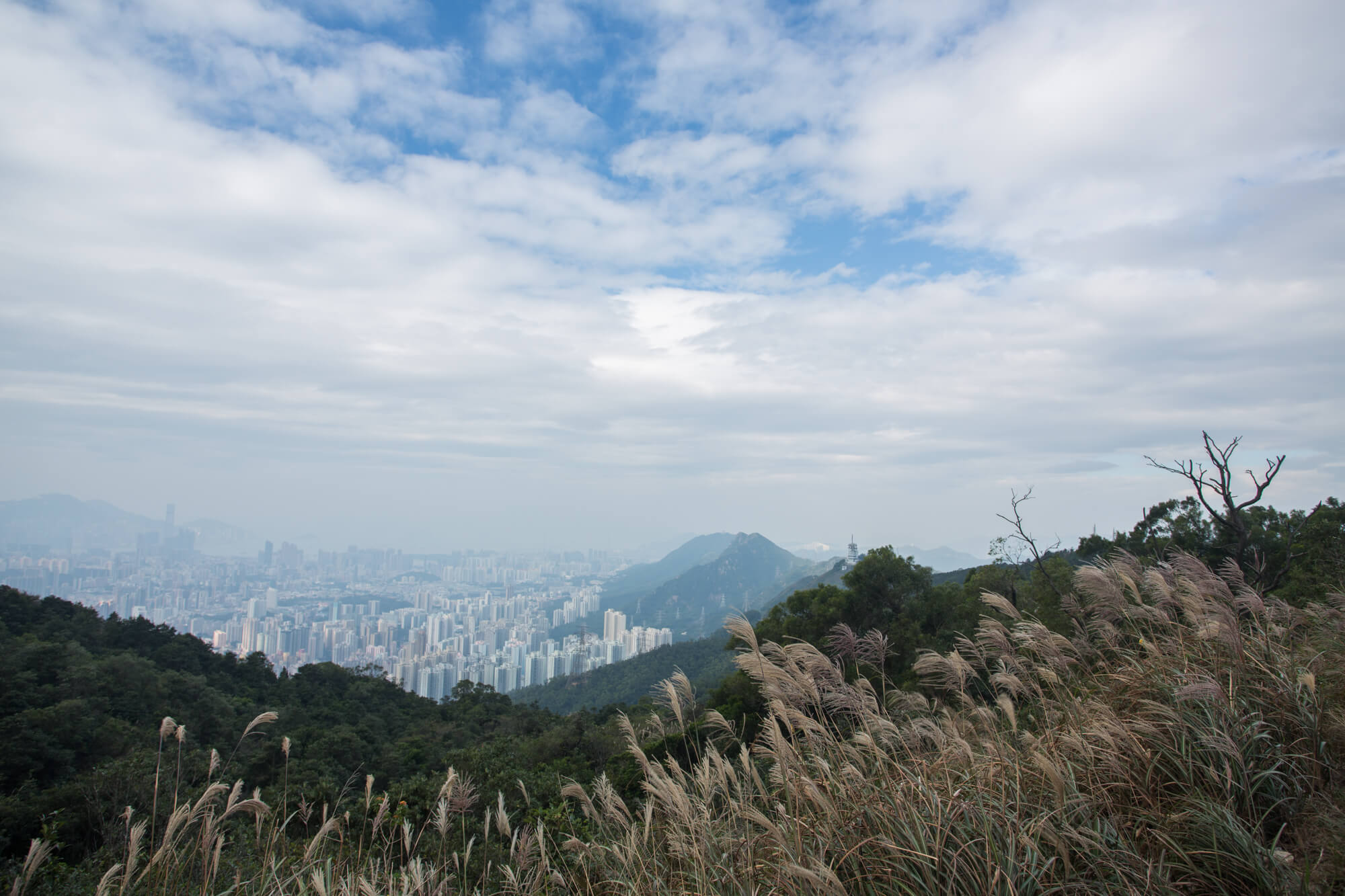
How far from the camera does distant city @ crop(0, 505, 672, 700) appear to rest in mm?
105250

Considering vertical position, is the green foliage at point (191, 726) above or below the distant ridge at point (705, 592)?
above

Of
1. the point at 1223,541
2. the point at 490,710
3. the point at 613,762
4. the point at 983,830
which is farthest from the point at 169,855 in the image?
the point at 490,710

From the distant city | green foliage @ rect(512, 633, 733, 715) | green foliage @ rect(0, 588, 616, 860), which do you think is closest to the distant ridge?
the distant city

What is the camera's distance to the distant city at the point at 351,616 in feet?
345

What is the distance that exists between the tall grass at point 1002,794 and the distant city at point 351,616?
78870 millimetres

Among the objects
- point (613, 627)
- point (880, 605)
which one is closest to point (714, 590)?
point (613, 627)

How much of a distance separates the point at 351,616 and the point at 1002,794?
16303 centimetres

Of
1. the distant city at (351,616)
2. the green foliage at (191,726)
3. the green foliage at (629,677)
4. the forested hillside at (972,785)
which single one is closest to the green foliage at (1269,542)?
the forested hillside at (972,785)

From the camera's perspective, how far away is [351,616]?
14025 centimetres

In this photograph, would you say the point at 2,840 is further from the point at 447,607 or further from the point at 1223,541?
the point at 447,607

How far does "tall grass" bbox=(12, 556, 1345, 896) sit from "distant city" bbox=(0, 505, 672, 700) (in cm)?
7887

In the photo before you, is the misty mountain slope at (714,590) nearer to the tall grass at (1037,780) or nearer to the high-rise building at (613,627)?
the high-rise building at (613,627)

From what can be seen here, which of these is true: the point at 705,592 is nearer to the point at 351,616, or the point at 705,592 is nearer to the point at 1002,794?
the point at 351,616

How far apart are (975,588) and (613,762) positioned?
1391 cm
